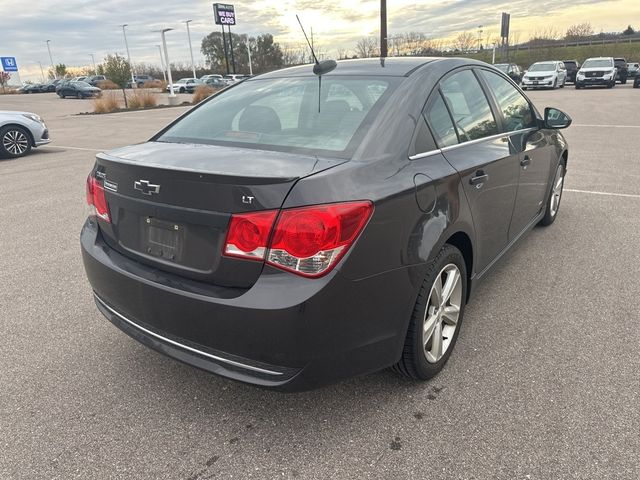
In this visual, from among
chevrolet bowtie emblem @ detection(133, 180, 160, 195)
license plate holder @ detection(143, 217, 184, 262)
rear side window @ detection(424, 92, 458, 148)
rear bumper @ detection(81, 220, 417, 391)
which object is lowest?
rear bumper @ detection(81, 220, 417, 391)

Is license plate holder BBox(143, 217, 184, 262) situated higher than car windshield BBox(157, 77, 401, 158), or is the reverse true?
car windshield BBox(157, 77, 401, 158)

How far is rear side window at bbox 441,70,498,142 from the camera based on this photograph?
2924mm

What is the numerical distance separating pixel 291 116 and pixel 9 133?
10715 mm

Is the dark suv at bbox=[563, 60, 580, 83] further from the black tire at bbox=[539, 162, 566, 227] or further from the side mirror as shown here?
the side mirror

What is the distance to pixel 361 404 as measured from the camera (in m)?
2.54

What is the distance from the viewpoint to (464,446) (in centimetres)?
223

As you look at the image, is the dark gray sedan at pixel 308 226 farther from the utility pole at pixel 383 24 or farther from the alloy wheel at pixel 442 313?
the utility pole at pixel 383 24

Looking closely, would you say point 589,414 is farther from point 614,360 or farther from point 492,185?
point 492,185

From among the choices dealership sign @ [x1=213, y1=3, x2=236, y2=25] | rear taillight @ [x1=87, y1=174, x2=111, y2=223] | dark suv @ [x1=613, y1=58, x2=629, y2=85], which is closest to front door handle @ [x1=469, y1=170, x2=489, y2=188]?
rear taillight @ [x1=87, y1=174, x2=111, y2=223]

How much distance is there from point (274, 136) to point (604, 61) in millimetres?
34000

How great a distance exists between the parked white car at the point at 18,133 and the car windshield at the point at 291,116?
32.2 ft

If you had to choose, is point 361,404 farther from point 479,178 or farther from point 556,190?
point 556,190

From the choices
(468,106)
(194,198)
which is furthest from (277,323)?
(468,106)

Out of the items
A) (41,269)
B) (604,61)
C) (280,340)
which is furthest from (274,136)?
(604,61)
